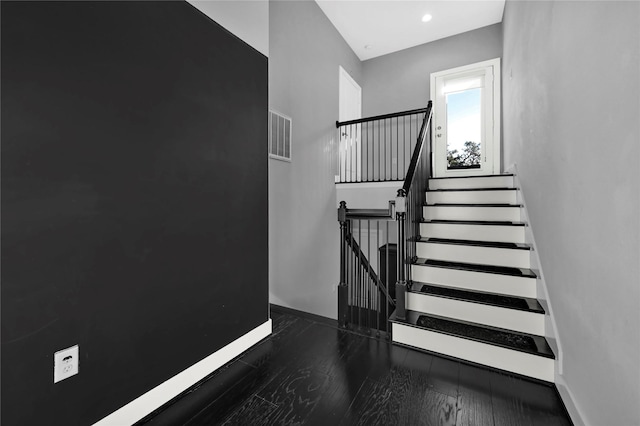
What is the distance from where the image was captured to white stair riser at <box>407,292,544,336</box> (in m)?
1.98

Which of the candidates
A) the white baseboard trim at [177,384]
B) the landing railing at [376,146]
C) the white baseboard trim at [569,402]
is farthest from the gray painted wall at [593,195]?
the landing railing at [376,146]

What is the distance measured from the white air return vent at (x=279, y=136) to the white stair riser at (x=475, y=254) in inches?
73.3

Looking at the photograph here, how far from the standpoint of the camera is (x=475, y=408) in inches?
60.1

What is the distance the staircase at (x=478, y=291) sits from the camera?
1.89 metres

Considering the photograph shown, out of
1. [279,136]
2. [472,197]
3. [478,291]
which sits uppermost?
[279,136]

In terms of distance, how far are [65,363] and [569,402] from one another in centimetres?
242

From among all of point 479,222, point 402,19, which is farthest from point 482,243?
point 402,19

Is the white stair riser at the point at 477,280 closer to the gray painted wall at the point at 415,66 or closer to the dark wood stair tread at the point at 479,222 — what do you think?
the dark wood stair tread at the point at 479,222

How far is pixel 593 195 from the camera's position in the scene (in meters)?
1.28

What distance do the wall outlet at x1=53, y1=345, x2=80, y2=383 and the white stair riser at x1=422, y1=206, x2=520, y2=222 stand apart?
312 cm

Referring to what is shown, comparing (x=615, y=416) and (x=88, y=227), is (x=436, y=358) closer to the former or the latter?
(x=615, y=416)

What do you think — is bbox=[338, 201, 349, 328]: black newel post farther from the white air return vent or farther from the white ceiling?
the white ceiling

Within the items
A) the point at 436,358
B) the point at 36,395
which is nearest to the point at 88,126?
the point at 36,395

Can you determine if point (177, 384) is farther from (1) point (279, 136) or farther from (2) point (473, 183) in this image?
(2) point (473, 183)
